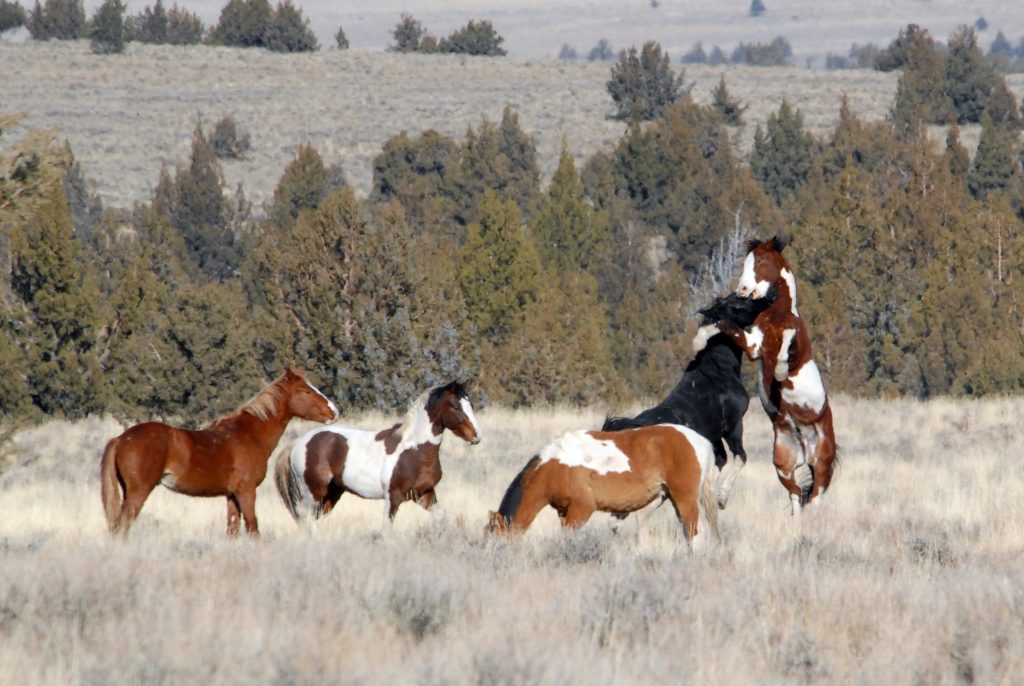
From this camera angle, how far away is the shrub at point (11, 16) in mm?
85500

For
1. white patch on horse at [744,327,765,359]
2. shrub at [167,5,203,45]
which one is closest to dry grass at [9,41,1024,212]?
shrub at [167,5,203,45]

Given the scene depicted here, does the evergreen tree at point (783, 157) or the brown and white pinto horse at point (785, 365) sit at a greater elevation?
the brown and white pinto horse at point (785, 365)

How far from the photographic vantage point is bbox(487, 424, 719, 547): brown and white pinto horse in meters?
8.02

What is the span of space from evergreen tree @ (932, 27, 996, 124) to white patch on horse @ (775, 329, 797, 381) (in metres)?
57.4

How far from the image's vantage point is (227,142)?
65250mm

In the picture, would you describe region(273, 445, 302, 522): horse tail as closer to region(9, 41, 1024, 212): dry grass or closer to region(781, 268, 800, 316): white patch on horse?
region(781, 268, 800, 316): white patch on horse

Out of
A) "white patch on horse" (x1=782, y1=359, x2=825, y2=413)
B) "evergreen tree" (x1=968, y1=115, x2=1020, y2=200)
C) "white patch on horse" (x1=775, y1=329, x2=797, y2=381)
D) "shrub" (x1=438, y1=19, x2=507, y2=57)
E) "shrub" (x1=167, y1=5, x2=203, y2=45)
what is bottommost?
"evergreen tree" (x1=968, y1=115, x2=1020, y2=200)

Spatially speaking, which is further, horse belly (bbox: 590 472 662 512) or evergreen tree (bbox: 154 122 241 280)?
evergreen tree (bbox: 154 122 241 280)

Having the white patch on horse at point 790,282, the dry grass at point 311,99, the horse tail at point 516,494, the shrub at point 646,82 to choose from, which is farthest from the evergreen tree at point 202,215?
the horse tail at point 516,494

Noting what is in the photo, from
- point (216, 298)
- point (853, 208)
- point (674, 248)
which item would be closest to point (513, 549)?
point (216, 298)

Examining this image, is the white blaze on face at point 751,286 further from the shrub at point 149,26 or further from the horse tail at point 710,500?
the shrub at point 149,26

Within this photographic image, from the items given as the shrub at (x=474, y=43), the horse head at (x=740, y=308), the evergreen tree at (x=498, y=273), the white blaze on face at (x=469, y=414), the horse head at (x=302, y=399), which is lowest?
the evergreen tree at (x=498, y=273)

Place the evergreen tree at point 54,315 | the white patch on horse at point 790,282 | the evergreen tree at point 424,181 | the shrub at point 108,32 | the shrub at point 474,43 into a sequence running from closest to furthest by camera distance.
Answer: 1. the white patch on horse at point 790,282
2. the evergreen tree at point 54,315
3. the evergreen tree at point 424,181
4. the shrub at point 108,32
5. the shrub at point 474,43

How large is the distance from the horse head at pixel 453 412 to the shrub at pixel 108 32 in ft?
252
